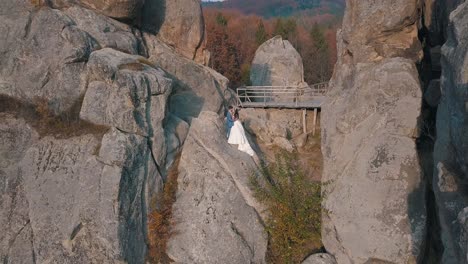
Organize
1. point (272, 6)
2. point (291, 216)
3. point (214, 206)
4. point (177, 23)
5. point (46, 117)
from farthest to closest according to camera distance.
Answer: point (272, 6) < point (177, 23) < point (214, 206) < point (291, 216) < point (46, 117)

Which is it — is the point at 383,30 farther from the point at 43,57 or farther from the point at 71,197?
the point at 71,197

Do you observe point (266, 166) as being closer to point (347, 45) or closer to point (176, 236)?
point (176, 236)

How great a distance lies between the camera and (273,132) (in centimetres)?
2086

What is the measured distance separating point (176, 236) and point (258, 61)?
865 inches

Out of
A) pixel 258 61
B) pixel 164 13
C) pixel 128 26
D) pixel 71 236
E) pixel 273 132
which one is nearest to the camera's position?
pixel 71 236

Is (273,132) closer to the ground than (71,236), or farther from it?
farther from it

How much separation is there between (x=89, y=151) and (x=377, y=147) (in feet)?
28.3

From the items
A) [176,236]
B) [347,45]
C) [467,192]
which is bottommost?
[176,236]

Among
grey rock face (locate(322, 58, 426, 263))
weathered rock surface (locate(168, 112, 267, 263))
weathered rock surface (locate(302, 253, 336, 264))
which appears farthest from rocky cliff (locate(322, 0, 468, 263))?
weathered rock surface (locate(168, 112, 267, 263))

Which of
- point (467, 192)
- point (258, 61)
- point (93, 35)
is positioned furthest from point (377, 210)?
point (258, 61)

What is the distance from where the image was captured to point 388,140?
46.6ft

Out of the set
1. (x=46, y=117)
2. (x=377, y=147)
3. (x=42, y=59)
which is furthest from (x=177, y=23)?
(x=377, y=147)

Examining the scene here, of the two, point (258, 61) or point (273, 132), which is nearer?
point (273, 132)

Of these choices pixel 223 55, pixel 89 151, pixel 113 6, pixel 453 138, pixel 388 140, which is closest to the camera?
pixel 453 138
